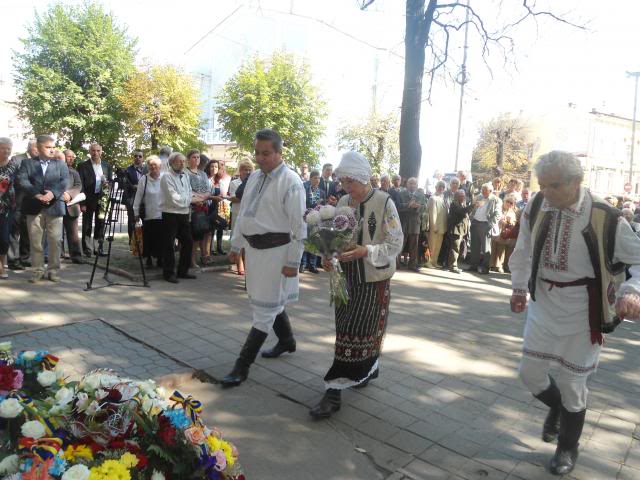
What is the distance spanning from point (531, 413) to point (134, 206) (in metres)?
6.47

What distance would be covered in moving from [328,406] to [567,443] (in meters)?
1.62

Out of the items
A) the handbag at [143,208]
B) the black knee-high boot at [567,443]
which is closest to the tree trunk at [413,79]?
the handbag at [143,208]

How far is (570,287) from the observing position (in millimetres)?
3172

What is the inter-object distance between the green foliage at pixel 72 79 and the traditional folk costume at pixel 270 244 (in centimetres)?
2143

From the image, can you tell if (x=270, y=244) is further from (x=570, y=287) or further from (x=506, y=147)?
(x=506, y=147)

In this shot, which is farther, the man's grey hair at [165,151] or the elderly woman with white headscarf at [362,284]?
the man's grey hair at [165,151]

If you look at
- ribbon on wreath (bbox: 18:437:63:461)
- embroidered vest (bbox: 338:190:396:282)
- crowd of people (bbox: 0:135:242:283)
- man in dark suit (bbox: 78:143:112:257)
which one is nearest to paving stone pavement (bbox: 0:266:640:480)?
crowd of people (bbox: 0:135:242:283)

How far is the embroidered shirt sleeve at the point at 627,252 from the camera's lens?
3.00 meters

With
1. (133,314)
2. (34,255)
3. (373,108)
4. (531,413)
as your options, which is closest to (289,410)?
(531,413)

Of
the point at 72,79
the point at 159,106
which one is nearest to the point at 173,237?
the point at 159,106

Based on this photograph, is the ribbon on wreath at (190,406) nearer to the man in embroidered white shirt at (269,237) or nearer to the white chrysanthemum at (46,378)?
the white chrysanthemum at (46,378)

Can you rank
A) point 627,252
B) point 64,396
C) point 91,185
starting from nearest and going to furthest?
point 64,396 < point 627,252 < point 91,185

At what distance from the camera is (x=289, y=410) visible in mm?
3900

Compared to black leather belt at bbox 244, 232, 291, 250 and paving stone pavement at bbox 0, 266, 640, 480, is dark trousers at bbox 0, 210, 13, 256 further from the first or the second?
black leather belt at bbox 244, 232, 291, 250
